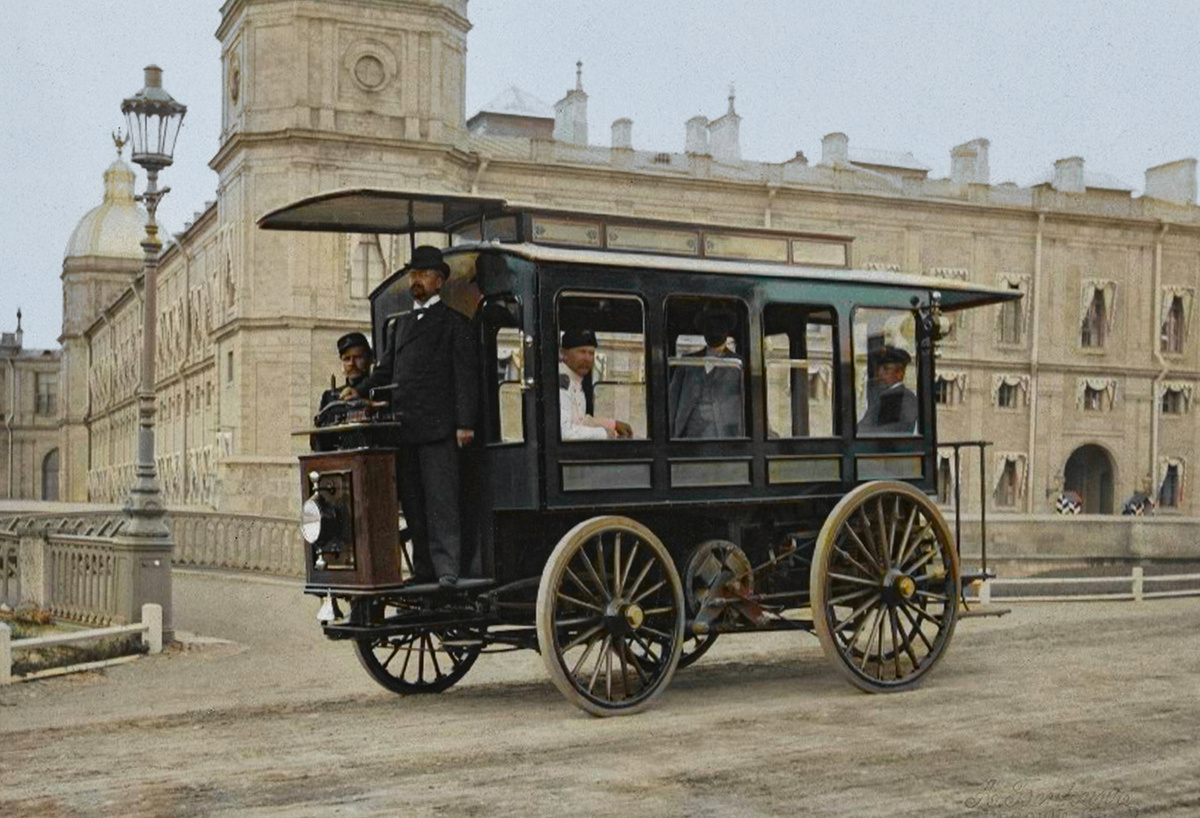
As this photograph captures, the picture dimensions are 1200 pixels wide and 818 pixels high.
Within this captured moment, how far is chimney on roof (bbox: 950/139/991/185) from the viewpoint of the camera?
160 ft

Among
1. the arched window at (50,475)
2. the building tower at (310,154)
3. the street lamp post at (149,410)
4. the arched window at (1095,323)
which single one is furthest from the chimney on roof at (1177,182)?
the arched window at (50,475)

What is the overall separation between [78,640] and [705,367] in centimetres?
599

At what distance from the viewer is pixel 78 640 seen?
12.0 metres

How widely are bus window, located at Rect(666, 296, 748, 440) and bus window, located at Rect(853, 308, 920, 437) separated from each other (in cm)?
106

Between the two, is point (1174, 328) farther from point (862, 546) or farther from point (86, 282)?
point (86, 282)

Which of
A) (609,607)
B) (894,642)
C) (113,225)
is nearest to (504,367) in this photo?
(609,607)

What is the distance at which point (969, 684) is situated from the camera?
10203mm

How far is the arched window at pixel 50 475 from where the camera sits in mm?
94875

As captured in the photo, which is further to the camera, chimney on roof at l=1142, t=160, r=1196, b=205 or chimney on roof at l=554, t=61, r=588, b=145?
chimney on roof at l=1142, t=160, r=1196, b=205

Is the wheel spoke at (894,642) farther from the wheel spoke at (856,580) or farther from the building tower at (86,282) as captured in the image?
the building tower at (86,282)

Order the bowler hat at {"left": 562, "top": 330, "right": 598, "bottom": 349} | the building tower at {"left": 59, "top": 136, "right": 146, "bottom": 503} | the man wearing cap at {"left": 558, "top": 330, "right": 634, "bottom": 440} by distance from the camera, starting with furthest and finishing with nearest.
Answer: the building tower at {"left": 59, "top": 136, "right": 146, "bottom": 503}
the bowler hat at {"left": 562, "top": 330, "right": 598, "bottom": 349}
the man wearing cap at {"left": 558, "top": 330, "right": 634, "bottom": 440}

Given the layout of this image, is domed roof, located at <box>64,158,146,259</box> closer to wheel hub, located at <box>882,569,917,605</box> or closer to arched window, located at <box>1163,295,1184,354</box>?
arched window, located at <box>1163,295,1184,354</box>

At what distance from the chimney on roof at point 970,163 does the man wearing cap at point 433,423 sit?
4209 centimetres

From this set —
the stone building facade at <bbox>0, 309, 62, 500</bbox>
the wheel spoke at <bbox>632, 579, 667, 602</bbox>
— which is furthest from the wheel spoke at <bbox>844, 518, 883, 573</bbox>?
the stone building facade at <bbox>0, 309, 62, 500</bbox>
